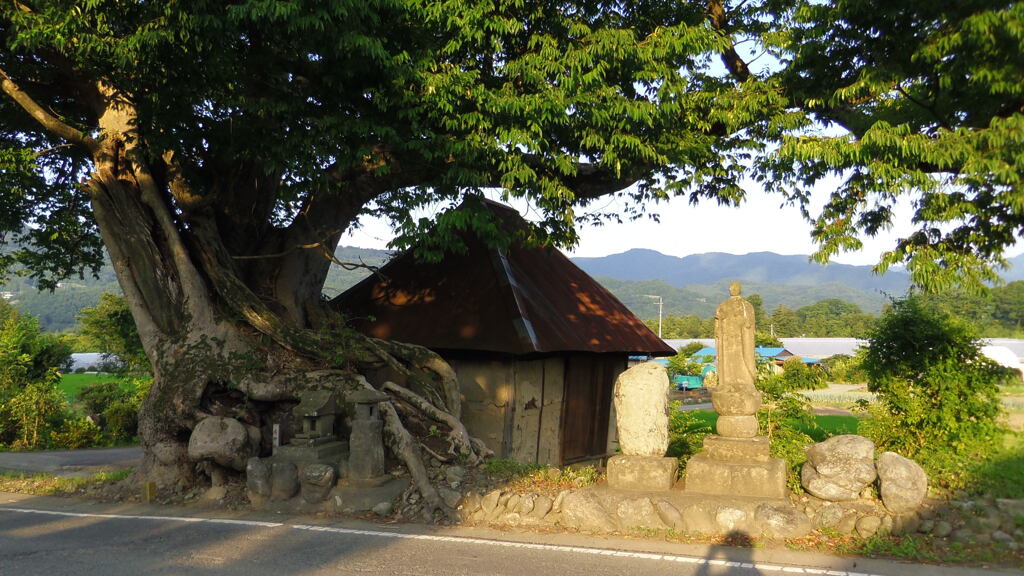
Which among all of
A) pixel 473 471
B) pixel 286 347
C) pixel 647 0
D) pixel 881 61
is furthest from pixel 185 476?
pixel 881 61

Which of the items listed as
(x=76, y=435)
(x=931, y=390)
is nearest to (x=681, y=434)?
(x=931, y=390)

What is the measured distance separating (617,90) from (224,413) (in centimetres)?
776

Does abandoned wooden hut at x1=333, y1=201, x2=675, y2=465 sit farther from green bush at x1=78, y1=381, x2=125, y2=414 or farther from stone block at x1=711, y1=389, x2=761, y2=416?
green bush at x1=78, y1=381, x2=125, y2=414

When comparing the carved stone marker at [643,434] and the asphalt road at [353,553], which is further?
the carved stone marker at [643,434]

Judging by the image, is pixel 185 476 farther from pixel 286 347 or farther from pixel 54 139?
pixel 54 139

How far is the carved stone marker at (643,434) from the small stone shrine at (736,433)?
0.40m

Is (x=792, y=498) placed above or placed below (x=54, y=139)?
below

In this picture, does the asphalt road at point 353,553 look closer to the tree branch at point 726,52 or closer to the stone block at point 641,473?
the stone block at point 641,473

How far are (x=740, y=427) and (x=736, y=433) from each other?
9cm

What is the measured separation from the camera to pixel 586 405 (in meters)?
16.7

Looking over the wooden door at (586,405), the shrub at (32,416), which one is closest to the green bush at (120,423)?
the shrub at (32,416)

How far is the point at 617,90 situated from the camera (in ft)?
33.6

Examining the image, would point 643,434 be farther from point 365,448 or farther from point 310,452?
point 310,452

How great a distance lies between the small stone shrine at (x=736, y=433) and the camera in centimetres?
824
